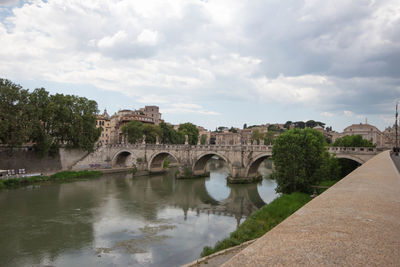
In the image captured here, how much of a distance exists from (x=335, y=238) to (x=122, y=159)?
121ft

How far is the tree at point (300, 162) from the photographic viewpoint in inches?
583

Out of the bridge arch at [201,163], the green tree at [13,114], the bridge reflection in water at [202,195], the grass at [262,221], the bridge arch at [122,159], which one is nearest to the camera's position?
the grass at [262,221]

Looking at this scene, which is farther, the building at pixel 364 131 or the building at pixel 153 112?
the building at pixel 153 112

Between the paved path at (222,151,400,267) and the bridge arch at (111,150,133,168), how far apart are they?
3197 cm

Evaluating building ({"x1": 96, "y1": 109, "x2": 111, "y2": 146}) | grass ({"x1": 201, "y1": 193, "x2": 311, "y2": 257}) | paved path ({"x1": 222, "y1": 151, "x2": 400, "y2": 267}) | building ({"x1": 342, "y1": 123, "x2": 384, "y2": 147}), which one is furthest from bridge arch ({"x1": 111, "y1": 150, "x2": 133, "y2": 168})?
building ({"x1": 342, "y1": 123, "x2": 384, "y2": 147})

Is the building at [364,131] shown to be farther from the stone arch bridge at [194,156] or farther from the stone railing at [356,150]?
the stone railing at [356,150]

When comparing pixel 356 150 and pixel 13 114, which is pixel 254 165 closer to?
pixel 356 150

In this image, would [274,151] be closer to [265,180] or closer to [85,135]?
[265,180]

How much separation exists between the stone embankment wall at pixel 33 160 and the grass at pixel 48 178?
2708 millimetres

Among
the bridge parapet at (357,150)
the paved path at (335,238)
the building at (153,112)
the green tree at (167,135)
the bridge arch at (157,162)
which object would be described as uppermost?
the building at (153,112)

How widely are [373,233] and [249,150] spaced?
21359mm

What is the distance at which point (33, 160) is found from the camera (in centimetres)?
2714

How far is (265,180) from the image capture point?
26688mm

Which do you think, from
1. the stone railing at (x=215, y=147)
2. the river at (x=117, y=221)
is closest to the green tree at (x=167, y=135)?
the stone railing at (x=215, y=147)
